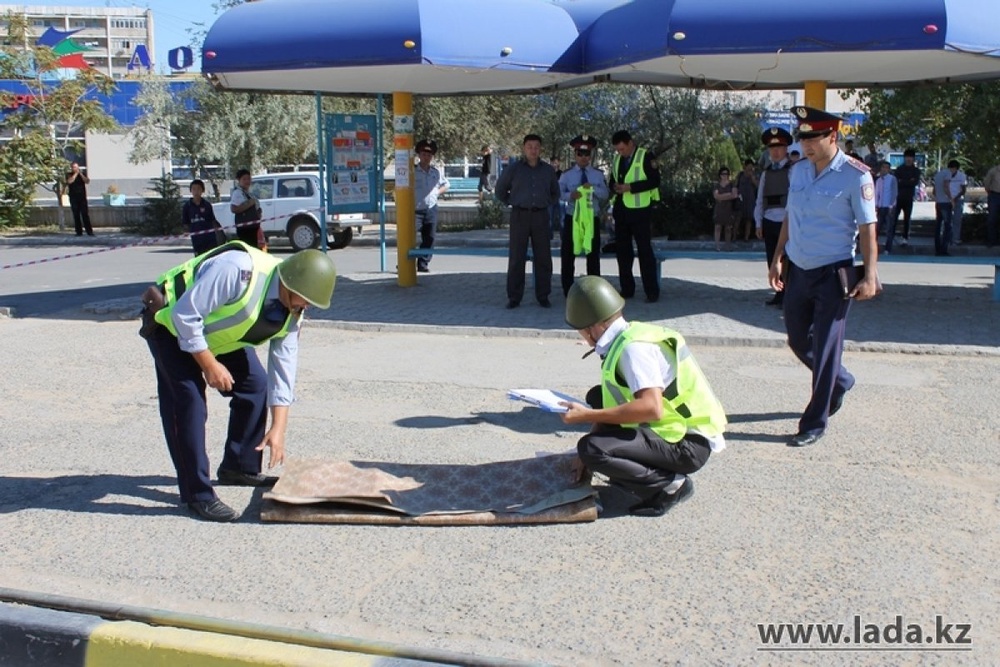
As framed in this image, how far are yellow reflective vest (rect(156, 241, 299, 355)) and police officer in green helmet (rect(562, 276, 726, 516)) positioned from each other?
145cm

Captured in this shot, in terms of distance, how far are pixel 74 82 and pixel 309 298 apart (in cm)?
2445

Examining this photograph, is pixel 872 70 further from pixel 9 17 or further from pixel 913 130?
pixel 9 17

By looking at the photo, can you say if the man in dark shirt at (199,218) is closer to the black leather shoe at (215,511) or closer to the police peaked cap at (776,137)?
the police peaked cap at (776,137)

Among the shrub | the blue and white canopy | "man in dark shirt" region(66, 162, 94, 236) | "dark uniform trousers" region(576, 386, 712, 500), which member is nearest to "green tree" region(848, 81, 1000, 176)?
the blue and white canopy

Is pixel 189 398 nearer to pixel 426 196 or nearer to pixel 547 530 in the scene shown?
pixel 547 530

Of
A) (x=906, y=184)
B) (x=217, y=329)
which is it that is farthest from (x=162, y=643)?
(x=906, y=184)

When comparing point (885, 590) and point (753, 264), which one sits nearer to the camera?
point (885, 590)

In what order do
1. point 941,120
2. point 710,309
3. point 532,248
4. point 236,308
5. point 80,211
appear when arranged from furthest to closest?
point 80,211 → point 941,120 → point 532,248 → point 710,309 → point 236,308

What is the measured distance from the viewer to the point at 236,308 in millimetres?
4895

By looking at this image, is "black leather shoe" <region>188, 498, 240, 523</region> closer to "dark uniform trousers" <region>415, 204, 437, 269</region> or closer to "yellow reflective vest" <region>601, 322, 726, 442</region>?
"yellow reflective vest" <region>601, 322, 726, 442</region>

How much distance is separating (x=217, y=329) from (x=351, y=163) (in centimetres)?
991

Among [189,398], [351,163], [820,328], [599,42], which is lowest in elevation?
[189,398]

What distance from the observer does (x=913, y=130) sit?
22.4m

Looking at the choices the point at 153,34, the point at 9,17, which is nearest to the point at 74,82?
the point at 9,17
